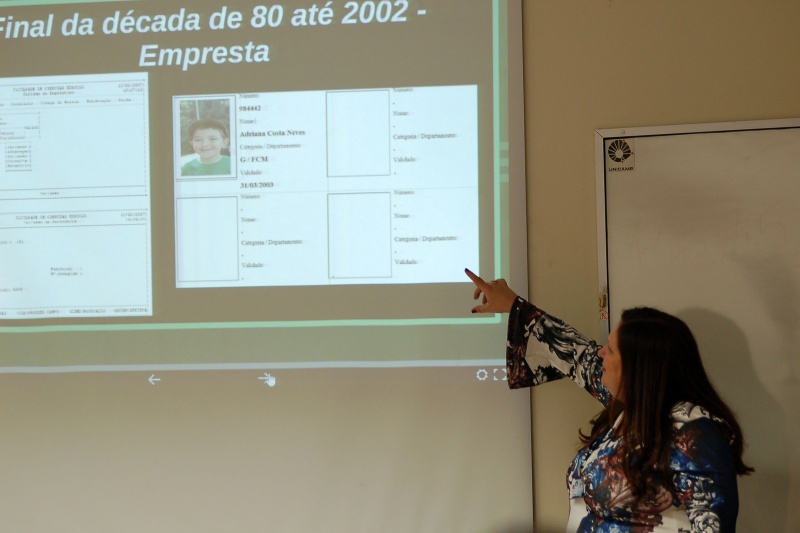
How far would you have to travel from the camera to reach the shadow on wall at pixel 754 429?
187 centimetres

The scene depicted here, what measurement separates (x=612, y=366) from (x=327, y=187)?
0.93 meters

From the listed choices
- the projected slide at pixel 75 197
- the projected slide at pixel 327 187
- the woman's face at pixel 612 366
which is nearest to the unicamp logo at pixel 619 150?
the projected slide at pixel 327 187

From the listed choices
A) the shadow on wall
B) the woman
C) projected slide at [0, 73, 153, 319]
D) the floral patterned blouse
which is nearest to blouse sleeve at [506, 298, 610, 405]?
the floral patterned blouse

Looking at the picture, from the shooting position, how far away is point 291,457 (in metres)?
1.98

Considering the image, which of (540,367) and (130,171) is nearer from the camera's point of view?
(540,367)

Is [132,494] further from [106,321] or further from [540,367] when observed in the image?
[540,367]

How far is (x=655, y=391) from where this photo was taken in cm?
141

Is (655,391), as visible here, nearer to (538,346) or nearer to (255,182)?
(538,346)

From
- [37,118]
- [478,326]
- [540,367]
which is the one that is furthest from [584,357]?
[37,118]

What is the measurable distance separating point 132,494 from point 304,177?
1.06 metres

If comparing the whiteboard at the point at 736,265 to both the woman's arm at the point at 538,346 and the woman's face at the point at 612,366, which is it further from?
the woman's face at the point at 612,366

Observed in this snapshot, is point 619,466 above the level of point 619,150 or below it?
below

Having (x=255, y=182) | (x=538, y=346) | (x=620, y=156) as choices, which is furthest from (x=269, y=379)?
(x=620, y=156)

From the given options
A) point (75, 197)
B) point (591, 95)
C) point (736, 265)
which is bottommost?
point (736, 265)
